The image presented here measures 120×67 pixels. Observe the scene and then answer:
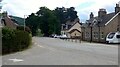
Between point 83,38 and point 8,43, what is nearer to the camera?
point 8,43

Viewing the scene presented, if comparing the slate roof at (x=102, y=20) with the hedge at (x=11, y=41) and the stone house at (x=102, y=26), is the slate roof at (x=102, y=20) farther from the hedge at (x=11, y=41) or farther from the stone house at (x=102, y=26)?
the hedge at (x=11, y=41)

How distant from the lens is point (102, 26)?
231 feet

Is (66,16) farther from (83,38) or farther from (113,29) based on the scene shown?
(113,29)

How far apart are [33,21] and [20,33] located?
330ft

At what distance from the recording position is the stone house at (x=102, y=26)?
68375mm

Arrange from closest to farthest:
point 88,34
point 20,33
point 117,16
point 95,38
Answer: point 20,33 → point 117,16 → point 95,38 → point 88,34

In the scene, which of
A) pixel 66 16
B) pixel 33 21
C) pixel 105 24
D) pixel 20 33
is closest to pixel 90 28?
pixel 105 24

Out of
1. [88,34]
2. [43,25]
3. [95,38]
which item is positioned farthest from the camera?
[43,25]

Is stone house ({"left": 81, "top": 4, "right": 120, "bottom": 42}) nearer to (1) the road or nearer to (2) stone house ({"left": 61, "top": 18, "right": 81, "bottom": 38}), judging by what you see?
(2) stone house ({"left": 61, "top": 18, "right": 81, "bottom": 38})

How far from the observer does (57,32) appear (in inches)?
5197

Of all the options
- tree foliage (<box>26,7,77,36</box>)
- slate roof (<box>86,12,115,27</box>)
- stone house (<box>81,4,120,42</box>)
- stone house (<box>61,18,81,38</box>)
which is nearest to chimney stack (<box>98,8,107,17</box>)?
stone house (<box>81,4,120,42</box>)

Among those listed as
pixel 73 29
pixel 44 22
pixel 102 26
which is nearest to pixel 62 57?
pixel 102 26

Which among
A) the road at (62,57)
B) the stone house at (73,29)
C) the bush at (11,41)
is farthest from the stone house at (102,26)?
the bush at (11,41)

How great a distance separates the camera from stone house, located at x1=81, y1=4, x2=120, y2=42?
68.4 meters
